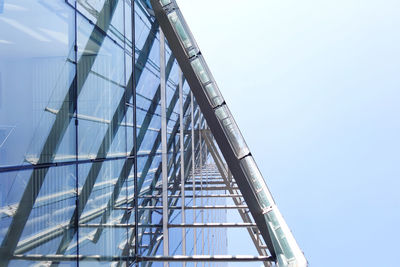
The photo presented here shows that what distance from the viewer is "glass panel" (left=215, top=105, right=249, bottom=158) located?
747 centimetres

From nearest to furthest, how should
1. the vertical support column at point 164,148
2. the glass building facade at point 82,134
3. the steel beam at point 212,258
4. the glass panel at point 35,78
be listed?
the glass panel at point 35,78, the glass building facade at point 82,134, the steel beam at point 212,258, the vertical support column at point 164,148

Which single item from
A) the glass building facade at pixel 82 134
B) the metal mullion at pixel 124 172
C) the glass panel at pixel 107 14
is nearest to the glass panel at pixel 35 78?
the glass building facade at pixel 82 134

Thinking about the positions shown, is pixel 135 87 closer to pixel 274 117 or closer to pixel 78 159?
pixel 78 159

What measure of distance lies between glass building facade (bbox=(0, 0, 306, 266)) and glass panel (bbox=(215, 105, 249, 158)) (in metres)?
0.26

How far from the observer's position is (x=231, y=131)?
7.53 meters

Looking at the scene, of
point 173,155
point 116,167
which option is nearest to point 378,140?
point 173,155

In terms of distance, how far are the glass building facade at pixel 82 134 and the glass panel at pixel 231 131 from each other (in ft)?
0.86

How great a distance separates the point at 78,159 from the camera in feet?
14.9

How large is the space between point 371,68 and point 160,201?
29666 mm

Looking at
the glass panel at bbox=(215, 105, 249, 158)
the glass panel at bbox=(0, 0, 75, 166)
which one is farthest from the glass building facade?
the glass panel at bbox=(215, 105, 249, 158)

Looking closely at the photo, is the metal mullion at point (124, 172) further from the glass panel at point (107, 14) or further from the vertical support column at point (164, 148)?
the vertical support column at point (164, 148)

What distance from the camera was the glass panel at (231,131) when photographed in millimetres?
7473

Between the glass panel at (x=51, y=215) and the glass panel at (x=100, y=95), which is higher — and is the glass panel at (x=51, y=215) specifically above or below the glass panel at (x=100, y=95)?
below

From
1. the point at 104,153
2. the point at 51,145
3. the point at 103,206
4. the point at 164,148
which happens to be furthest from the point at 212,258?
the point at 51,145
